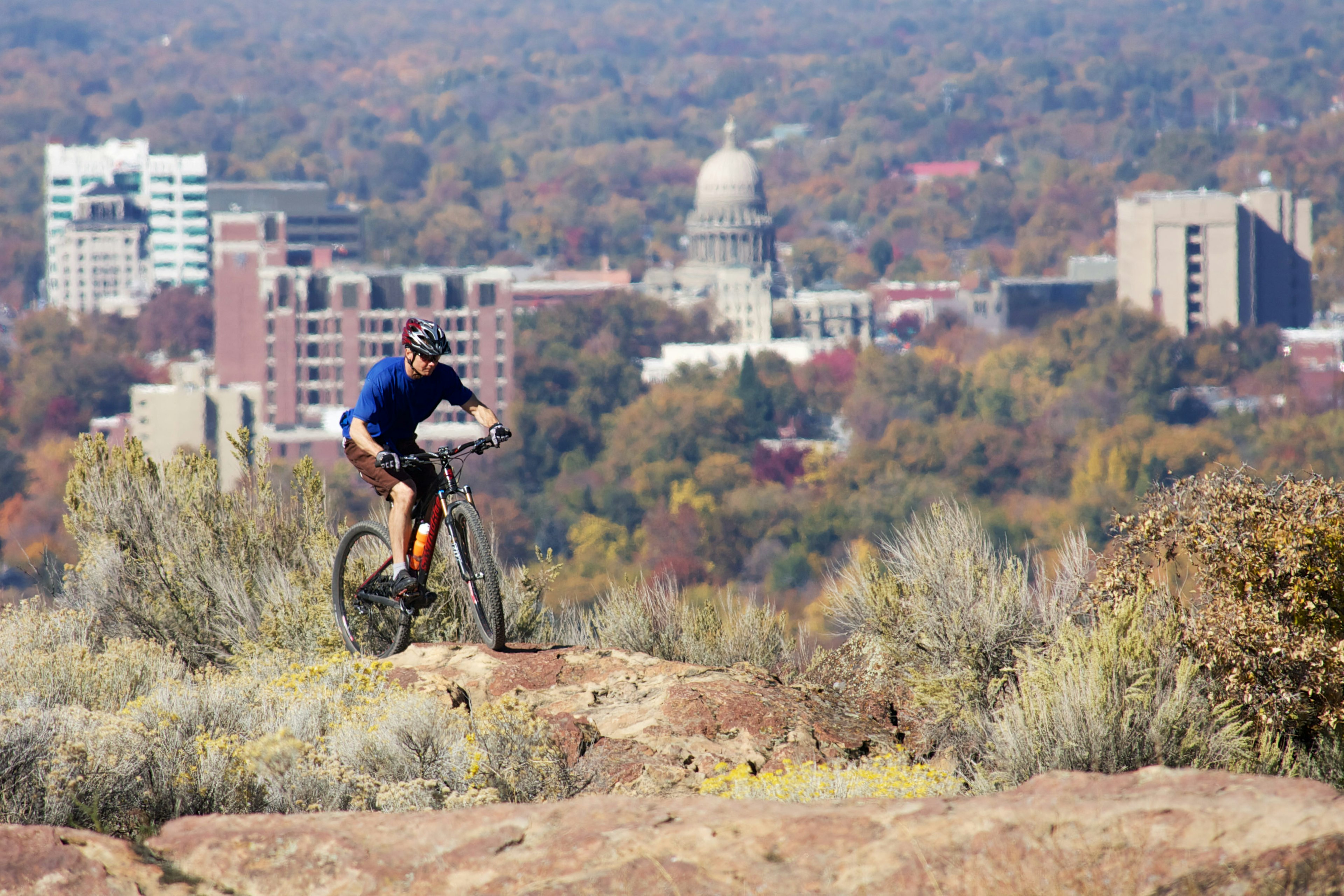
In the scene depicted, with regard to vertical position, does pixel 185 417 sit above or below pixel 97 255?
below

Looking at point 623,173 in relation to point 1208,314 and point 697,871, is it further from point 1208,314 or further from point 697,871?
point 697,871

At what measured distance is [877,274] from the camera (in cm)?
13725

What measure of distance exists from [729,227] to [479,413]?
12283 cm

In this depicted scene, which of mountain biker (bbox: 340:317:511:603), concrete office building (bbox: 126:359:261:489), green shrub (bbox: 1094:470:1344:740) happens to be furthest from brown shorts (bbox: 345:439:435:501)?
concrete office building (bbox: 126:359:261:489)

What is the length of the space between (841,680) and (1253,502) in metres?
1.52

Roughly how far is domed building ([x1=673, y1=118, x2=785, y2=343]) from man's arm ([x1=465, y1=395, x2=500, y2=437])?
112 m

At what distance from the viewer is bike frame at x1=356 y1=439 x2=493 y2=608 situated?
562cm

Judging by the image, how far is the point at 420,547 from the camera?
5.75 m

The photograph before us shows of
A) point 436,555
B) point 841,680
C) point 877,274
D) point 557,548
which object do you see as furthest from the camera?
point 877,274


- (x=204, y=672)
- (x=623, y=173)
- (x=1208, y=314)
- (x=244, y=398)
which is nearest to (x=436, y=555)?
(x=204, y=672)

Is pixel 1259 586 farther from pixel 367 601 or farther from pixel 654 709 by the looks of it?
pixel 367 601

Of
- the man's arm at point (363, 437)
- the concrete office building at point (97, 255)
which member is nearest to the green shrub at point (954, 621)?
the man's arm at point (363, 437)

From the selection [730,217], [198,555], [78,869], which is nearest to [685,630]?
[198,555]

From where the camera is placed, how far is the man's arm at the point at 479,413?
18.5ft
